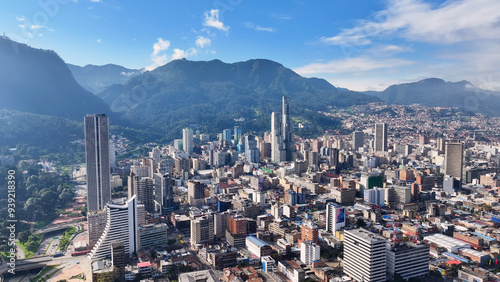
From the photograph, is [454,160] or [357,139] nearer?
[454,160]

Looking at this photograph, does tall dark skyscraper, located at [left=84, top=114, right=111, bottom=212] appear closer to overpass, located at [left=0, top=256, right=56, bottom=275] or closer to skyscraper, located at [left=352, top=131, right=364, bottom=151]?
overpass, located at [left=0, top=256, right=56, bottom=275]

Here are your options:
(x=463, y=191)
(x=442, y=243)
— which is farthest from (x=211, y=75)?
(x=442, y=243)

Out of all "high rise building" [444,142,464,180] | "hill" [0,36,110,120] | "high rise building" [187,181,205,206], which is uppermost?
"hill" [0,36,110,120]

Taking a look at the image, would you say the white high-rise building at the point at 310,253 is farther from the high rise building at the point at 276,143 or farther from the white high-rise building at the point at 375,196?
the high rise building at the point at 276,143

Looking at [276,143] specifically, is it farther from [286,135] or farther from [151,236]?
[151,236]

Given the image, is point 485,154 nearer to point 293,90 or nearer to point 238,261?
point 238,261

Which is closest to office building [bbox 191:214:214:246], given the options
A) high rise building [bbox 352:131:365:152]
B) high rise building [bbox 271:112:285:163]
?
high rise building [bbox 271:112:285:163]

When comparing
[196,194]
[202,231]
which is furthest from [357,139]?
[202,231]
